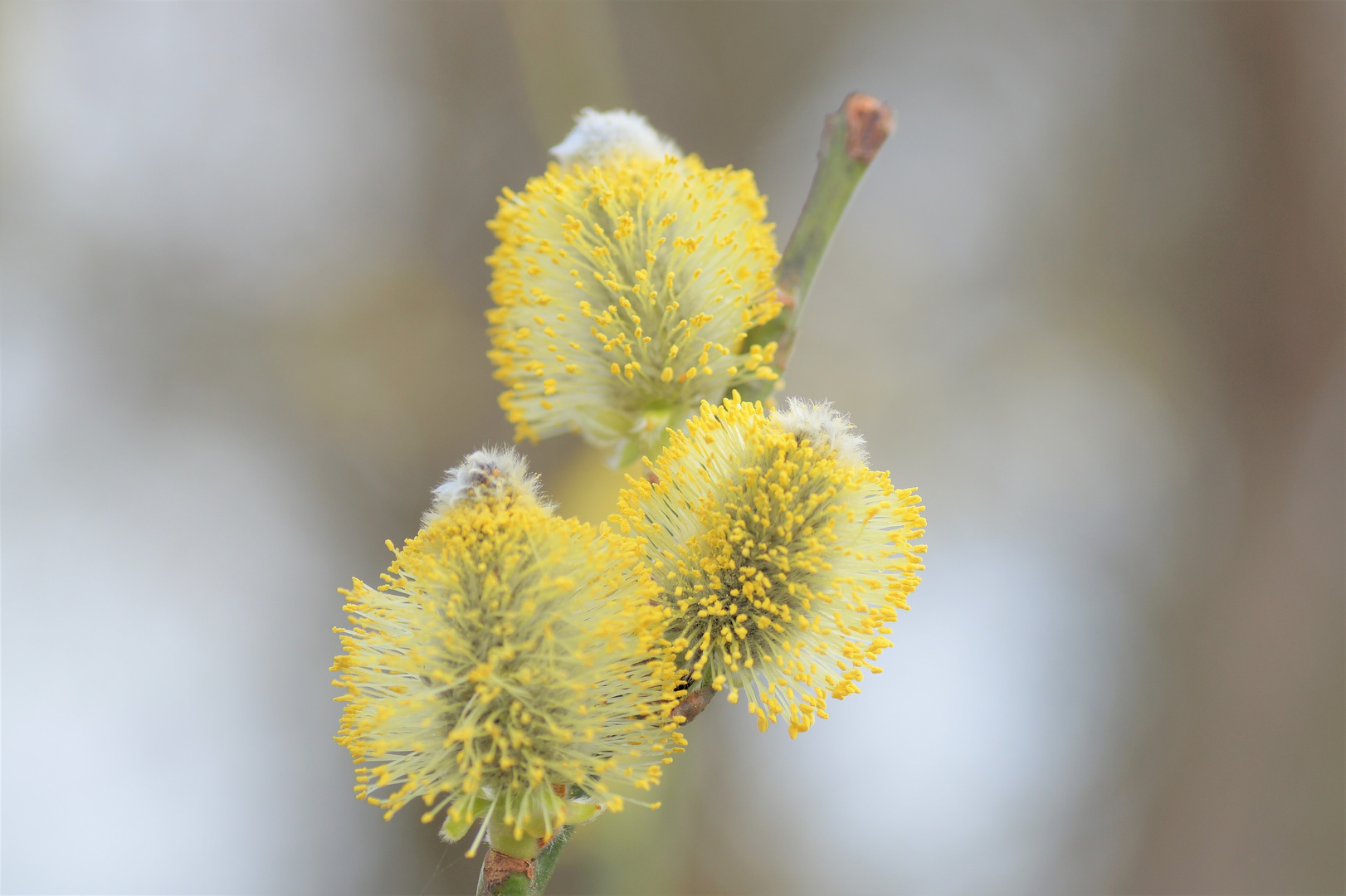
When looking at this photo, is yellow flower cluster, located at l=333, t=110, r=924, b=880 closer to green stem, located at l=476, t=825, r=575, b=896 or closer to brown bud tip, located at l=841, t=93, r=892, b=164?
green stem, located at l=476, t=825, r=575, b=896

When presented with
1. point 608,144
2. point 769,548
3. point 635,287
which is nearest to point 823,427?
point 769,548

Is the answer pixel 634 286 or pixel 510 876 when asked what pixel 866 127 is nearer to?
pixel 634 286

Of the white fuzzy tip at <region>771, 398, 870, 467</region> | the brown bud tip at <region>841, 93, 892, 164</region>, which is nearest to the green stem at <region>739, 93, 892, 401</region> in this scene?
the brown bud tip at <region>841, 93, 892, 164</region>

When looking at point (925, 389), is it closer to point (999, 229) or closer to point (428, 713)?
point (999, 229)

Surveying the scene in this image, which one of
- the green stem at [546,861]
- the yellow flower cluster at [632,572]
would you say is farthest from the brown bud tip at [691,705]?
the green stem at [546,861]

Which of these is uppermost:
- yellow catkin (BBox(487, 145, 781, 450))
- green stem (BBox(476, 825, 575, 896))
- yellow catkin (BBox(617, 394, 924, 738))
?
yellow catkin (BBox(487, 145, 781, 450))

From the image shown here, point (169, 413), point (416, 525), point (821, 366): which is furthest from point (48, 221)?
point (821, 366)
